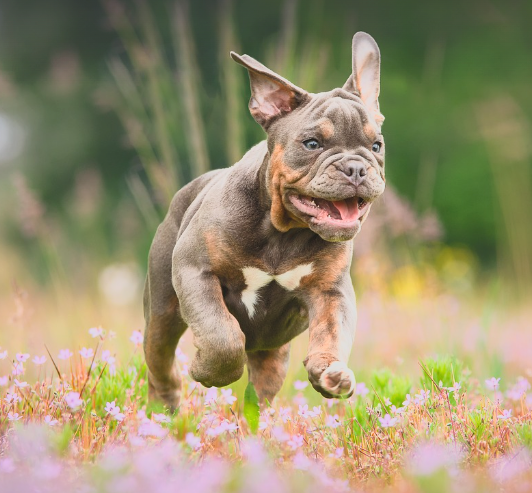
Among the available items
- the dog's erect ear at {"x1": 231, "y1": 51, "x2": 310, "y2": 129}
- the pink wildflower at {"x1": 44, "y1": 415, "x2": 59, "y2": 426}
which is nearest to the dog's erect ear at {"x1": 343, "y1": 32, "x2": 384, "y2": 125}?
the dog's erect ear at {"x1": 231, "y1": 51, "x2": 310, "y2": 129}

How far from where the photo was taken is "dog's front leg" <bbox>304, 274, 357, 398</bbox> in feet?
12.2

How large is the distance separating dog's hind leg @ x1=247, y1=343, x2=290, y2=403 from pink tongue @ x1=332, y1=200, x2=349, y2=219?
1388mm

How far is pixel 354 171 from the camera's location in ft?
12.6

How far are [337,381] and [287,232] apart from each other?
2.96 ft

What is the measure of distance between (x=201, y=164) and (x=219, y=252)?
2.50 meters

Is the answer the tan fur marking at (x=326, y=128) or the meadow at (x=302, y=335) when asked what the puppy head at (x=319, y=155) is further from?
the meadow at (x=302, y=335)

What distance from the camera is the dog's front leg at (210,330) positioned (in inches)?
159

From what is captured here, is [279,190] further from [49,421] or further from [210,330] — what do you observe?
[49,421]

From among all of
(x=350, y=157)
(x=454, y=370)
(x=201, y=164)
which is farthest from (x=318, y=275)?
(x=201, y=164)

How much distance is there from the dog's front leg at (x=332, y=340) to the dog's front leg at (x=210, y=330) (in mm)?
353

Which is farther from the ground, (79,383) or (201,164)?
(79,383)

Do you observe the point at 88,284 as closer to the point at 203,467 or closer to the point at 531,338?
the point at 531,338

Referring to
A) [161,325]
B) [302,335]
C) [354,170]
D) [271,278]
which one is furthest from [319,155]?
[302,335]

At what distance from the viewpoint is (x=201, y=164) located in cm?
666
